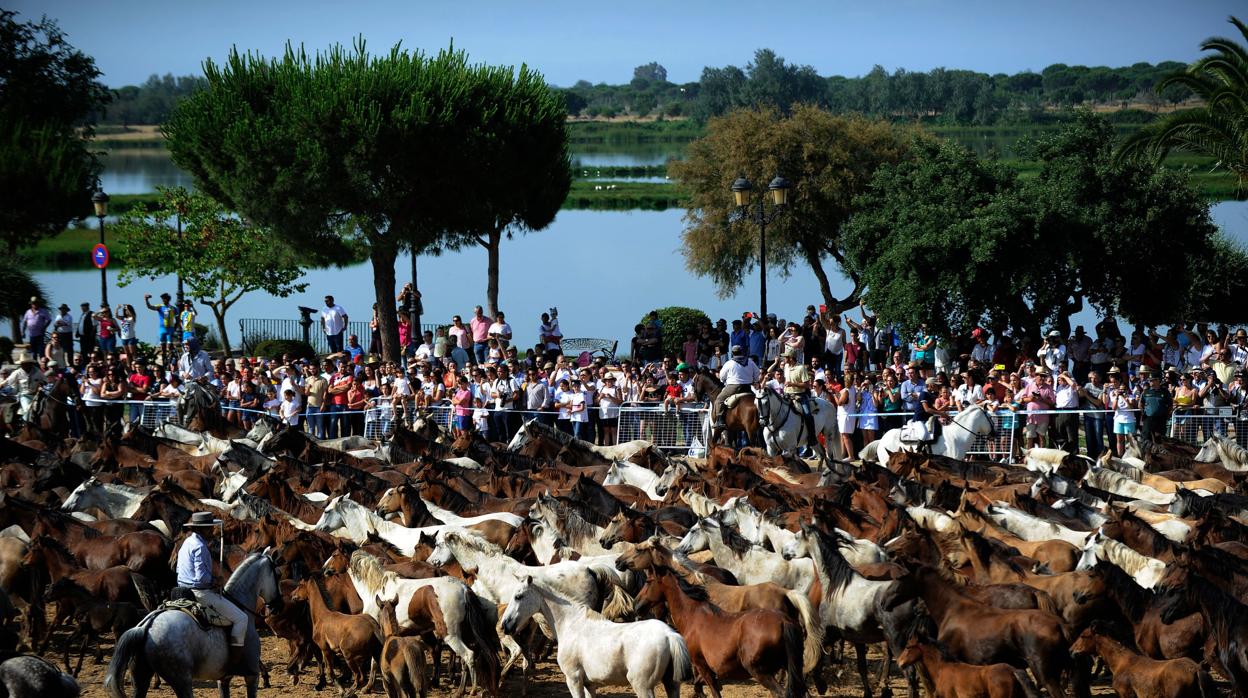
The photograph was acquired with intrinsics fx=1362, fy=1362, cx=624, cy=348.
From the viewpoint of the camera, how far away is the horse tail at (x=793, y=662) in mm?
9531

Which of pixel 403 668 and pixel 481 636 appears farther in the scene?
pixel 481 636

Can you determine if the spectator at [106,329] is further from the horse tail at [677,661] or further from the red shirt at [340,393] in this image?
the horse tail at [677,661]

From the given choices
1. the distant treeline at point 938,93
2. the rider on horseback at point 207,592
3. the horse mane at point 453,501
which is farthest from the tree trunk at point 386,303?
the distant treeline at point 938,93

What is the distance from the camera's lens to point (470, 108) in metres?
27.6

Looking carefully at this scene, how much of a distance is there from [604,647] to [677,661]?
1.92 feet

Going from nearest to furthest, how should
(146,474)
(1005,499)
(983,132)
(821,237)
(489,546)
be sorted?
(489,546) → (1005,499) → (146,474) → (821,237) → (983,132)

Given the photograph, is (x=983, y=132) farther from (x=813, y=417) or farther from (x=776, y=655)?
(x=776, y=655)

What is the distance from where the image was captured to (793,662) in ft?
31.3

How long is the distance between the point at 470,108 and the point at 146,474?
13.7 meters

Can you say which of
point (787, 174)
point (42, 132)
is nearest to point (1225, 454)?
point (787, 174)

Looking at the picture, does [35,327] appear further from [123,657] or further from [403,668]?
[403,668]

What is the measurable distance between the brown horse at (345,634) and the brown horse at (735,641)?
90.9 inches

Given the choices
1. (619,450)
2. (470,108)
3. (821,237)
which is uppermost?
(470,108)

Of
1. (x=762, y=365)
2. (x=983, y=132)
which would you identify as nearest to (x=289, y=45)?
(x=762, y=365)
